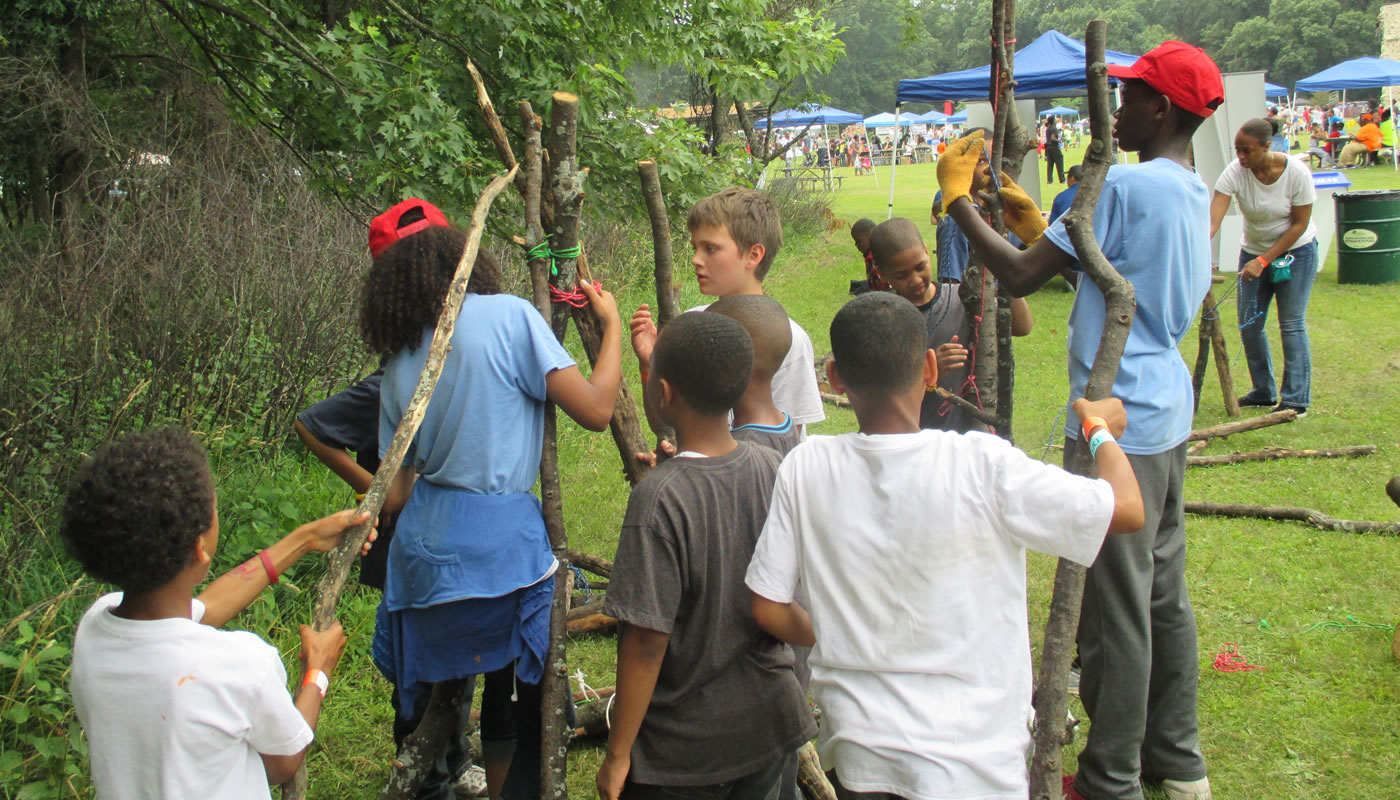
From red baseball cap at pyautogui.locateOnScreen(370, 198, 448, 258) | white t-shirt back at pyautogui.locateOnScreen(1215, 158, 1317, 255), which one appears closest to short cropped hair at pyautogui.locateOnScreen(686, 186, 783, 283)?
red baseball cap at pyautogui.locateOnScreen(370, 198, 448, 258)

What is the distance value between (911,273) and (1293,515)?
287cm

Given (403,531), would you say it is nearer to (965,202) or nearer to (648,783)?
(648,783)

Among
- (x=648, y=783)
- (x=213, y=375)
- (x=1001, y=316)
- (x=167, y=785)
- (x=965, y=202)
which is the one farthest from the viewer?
(x=213, y=375)

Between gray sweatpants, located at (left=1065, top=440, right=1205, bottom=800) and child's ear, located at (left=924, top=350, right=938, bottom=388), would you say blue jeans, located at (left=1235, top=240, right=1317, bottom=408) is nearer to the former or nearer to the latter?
gray sweatpants, located at (left=1065, top=440, right=1205, bottom=800)

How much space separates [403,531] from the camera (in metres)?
2.68

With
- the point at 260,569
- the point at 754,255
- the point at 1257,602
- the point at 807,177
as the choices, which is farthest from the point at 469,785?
the point at 807,177

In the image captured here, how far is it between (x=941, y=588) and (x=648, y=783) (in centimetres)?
85

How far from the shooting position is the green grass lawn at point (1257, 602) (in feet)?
11.8

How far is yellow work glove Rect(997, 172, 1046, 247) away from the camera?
3197 mm

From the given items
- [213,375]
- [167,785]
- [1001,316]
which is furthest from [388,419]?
[213,375]

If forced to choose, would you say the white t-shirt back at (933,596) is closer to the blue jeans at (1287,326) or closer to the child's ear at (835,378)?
the child's ear at (835,378)

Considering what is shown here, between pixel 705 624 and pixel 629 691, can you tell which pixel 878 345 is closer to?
pixel 705 624

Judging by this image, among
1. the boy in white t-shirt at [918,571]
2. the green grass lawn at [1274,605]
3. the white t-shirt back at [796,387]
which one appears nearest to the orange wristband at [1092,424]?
the boy in white t-shirt at [918,571]

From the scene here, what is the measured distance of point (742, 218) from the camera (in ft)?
11.0
